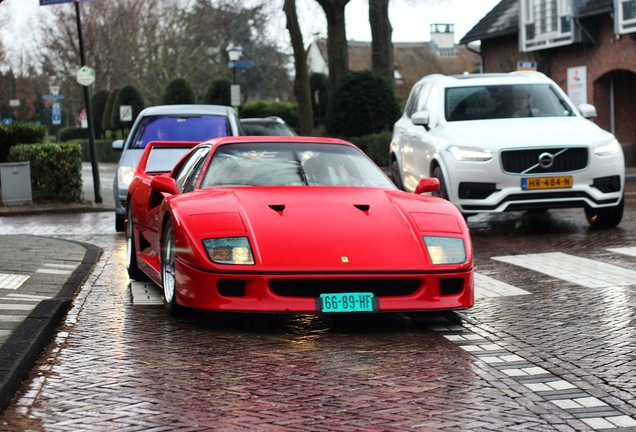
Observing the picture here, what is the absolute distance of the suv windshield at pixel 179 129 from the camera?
1681 centimetres

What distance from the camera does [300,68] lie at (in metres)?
38.0

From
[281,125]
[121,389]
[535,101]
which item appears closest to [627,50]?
[281,125]

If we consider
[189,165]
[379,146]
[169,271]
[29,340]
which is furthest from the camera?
[379,146]

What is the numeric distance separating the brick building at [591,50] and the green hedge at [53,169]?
55.2 ft

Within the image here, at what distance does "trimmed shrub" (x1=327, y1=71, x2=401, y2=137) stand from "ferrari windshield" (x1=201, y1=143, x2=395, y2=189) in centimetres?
2952

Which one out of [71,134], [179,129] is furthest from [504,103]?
[71,134]

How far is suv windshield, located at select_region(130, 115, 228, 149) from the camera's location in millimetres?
16812

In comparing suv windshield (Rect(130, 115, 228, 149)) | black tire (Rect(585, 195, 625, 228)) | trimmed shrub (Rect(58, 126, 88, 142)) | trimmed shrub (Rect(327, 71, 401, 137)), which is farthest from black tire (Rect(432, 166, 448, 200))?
trimmed shrub (Rect(58, 126, 88, 142))

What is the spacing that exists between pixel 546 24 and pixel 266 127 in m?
16.5

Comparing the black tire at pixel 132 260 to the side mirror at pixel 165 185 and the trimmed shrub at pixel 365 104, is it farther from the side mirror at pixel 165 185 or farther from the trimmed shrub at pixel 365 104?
the trimmed shrub at pixel 365 104

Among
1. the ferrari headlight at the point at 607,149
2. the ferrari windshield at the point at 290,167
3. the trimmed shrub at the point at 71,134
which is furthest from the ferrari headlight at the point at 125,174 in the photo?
the trimmed shrub at the point at 71,134

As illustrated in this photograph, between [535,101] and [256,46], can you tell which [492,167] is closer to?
[535,101]

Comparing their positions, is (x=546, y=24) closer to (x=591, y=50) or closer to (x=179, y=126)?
(x=591, y=50)

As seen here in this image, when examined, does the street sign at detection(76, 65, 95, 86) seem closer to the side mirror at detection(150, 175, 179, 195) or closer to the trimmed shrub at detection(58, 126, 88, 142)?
the side mirror at detection(150, 175, 179, 195)
